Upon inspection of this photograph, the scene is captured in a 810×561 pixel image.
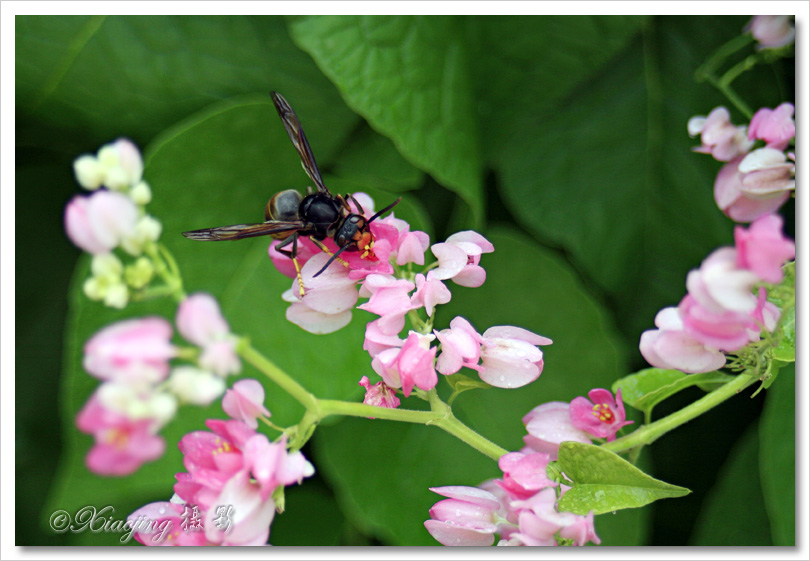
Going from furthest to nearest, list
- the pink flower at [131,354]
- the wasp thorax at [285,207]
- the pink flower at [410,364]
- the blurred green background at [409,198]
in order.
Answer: the blurred green background at [409,198] < the wasp thorax at [285,207] < the pink flower at [410,364] < the pink flower at [131,354]

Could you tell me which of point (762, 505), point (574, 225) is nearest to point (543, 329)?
point (574, 225)

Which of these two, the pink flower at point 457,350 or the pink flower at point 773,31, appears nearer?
the pink flower at point 457,350

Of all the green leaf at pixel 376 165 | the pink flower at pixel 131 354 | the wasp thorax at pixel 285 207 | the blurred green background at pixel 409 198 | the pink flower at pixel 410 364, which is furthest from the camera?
the green leaf at pixel 376 165

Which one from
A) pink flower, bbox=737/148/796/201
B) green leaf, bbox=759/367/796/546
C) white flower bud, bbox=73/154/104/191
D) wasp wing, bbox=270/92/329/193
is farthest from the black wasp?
green leaf, bbox=759/367/796/546

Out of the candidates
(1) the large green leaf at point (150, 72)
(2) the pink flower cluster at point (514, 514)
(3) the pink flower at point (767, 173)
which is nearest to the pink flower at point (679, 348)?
(2) the pink flower cluster at point (514, 514)

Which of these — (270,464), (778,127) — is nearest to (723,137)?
(778,127)

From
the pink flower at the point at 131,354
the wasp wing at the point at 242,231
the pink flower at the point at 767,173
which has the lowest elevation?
the pink flower at the point at 131,354

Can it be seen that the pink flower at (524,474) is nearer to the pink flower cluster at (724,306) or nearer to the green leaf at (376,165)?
the pink flower cluster at (724,306)

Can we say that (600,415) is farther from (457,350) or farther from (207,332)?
(207,332)

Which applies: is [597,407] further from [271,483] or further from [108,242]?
[108,242]
